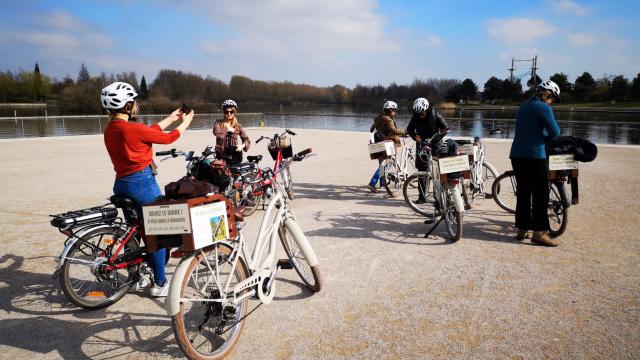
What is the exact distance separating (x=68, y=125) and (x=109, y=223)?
23.5 metres

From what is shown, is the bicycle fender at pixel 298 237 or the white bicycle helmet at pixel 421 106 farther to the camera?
the white bicycle helmet at pixel 421 106

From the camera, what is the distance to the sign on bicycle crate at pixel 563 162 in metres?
5.00

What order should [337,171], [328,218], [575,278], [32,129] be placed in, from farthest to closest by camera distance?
[32,129]
[337,171]
[328,218]
[575,278]

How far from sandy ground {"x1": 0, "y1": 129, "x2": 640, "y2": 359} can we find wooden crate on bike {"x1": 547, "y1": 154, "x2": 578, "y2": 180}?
856 millimetres

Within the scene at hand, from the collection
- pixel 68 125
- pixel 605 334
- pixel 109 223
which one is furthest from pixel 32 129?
pixel 605 334

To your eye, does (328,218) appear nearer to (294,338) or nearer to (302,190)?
(302,190)

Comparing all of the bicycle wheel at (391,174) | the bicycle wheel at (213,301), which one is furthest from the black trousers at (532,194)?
the bicycle wheel at (213,301)

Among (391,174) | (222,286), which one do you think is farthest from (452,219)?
(222,286)

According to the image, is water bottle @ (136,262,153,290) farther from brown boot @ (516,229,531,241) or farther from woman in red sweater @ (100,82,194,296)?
brown boot @ (516,229,531,241)

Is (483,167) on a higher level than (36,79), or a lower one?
lower

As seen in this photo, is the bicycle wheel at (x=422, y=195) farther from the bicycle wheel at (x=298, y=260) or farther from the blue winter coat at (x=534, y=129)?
the bicycle wheel at (x=298, y=260)

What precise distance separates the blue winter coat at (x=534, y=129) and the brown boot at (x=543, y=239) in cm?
94

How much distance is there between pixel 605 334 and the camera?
3.12 metres

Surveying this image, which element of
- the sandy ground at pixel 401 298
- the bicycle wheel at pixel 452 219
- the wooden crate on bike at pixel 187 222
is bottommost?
the sandy ground at pixel 401 298
